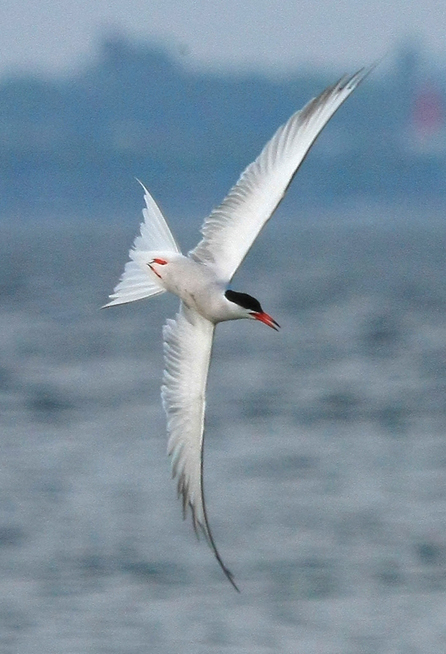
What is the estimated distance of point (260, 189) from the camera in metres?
9.57

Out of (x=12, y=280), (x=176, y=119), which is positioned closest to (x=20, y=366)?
(x=12, y=280)

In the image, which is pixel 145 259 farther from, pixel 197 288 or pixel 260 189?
pixel 260 189

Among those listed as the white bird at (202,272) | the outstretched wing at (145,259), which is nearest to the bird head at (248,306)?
the white bird at (202,272)

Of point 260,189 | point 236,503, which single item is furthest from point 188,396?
point 236,503

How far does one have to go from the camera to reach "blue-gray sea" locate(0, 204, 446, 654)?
14.2 metres

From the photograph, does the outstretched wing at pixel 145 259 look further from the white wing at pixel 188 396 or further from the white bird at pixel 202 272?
the white wing at pixel 188 396

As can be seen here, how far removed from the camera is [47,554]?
1622 centimetres

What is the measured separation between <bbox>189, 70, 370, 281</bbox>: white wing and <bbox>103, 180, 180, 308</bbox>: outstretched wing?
0.72 feet

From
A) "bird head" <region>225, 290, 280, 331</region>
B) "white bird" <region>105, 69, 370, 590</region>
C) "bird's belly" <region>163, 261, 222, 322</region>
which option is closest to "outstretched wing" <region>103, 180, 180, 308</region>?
"white bird" <region>105, 69, 370, 590</region>

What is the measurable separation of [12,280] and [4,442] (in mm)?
44846

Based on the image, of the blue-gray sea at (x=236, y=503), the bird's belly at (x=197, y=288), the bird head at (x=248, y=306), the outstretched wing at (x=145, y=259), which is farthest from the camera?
the blue-gray sea at (x=236, y=503)

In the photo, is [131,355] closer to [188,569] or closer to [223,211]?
[188,569]

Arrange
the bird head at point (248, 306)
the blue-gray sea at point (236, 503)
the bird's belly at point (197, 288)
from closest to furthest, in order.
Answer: the bird head at point (248, 306)
the bird's belly at point (197, 288)
the blue-gray sea at point (236, 503)

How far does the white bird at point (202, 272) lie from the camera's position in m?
9.36
